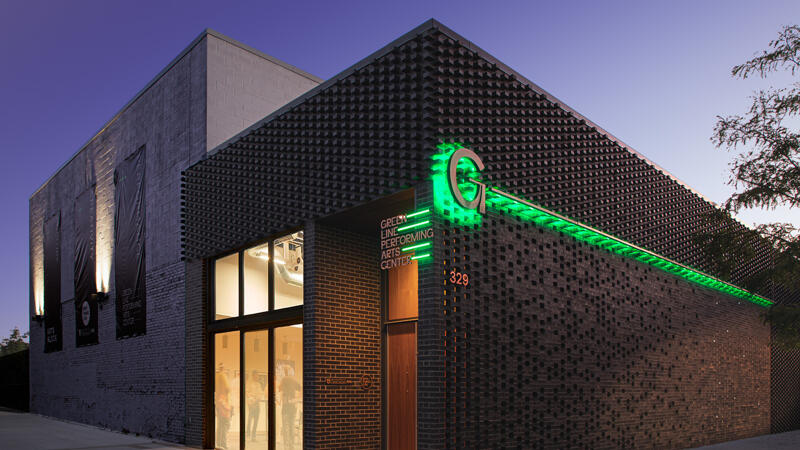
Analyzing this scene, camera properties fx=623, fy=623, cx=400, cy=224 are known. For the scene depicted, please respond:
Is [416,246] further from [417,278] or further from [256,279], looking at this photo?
[256,279]

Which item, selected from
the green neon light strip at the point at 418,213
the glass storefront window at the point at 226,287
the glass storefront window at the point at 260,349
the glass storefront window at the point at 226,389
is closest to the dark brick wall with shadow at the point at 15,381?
the glass storefront window at the point at 226,389

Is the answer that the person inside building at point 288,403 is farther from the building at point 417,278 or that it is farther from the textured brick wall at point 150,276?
the textured brick wall at point 150,276

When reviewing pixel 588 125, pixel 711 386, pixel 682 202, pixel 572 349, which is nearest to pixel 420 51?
pixel 588 125

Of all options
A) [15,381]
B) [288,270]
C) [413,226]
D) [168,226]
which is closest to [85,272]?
[168,226]

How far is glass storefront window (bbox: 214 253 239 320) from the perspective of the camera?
547 inches

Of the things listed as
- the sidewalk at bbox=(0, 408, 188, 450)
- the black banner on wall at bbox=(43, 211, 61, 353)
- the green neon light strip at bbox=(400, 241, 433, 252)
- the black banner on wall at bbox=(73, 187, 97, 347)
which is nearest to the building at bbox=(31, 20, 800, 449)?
the green neon light strip at bbox=(400, 241, 433, 252)

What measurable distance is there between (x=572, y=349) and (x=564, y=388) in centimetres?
79

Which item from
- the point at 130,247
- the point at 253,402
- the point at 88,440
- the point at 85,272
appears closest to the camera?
the point at 253,402

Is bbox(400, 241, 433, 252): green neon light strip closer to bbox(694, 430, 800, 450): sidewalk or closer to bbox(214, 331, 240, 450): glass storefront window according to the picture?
bbox(214, 331, 240, 450): glass storefront window

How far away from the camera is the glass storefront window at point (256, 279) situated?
41.8 feet

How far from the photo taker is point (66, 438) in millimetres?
16797

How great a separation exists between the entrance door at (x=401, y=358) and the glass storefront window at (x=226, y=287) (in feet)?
13.4

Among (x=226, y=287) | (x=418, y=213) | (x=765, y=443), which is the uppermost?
(x=418, y=213)

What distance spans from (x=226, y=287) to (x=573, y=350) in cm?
772
